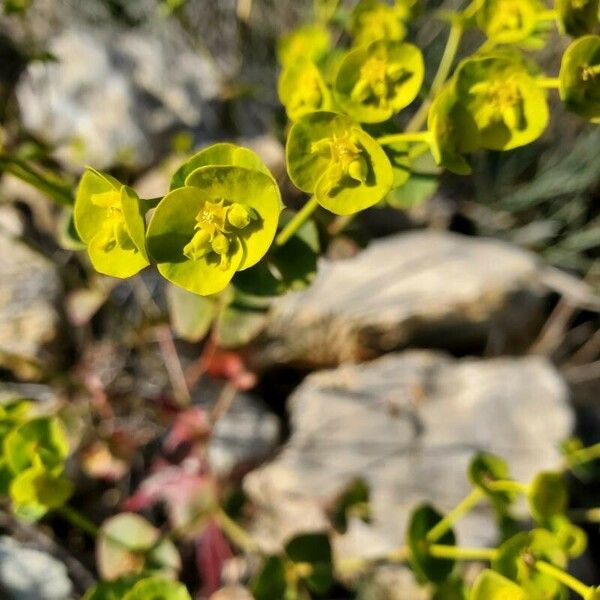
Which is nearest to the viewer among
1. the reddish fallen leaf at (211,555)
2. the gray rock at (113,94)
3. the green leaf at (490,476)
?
the green leaf at (490,476)

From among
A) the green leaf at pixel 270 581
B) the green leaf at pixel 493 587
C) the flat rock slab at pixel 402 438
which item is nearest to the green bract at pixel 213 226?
the green leaf at pixel 493 587

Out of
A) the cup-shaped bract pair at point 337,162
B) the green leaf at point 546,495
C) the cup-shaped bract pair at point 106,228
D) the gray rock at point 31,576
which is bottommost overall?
the green leaf at point 546,495

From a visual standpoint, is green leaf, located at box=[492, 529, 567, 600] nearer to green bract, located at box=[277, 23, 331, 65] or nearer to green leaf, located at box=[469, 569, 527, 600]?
green leaf, located at box=[469, 569, 527, 600]

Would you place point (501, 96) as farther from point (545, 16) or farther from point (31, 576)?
point (31, 576)

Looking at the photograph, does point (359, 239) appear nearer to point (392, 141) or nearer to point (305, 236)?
point (305, 236)

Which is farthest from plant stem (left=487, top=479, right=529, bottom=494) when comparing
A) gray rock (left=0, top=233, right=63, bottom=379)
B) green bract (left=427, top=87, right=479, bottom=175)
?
gray rock (left=0, top=233, right=63, bottom=379)

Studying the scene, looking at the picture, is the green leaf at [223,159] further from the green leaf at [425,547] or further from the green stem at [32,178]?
the green leaf at [425,547]

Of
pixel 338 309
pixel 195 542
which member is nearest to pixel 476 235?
Answer: pixel 338 309
